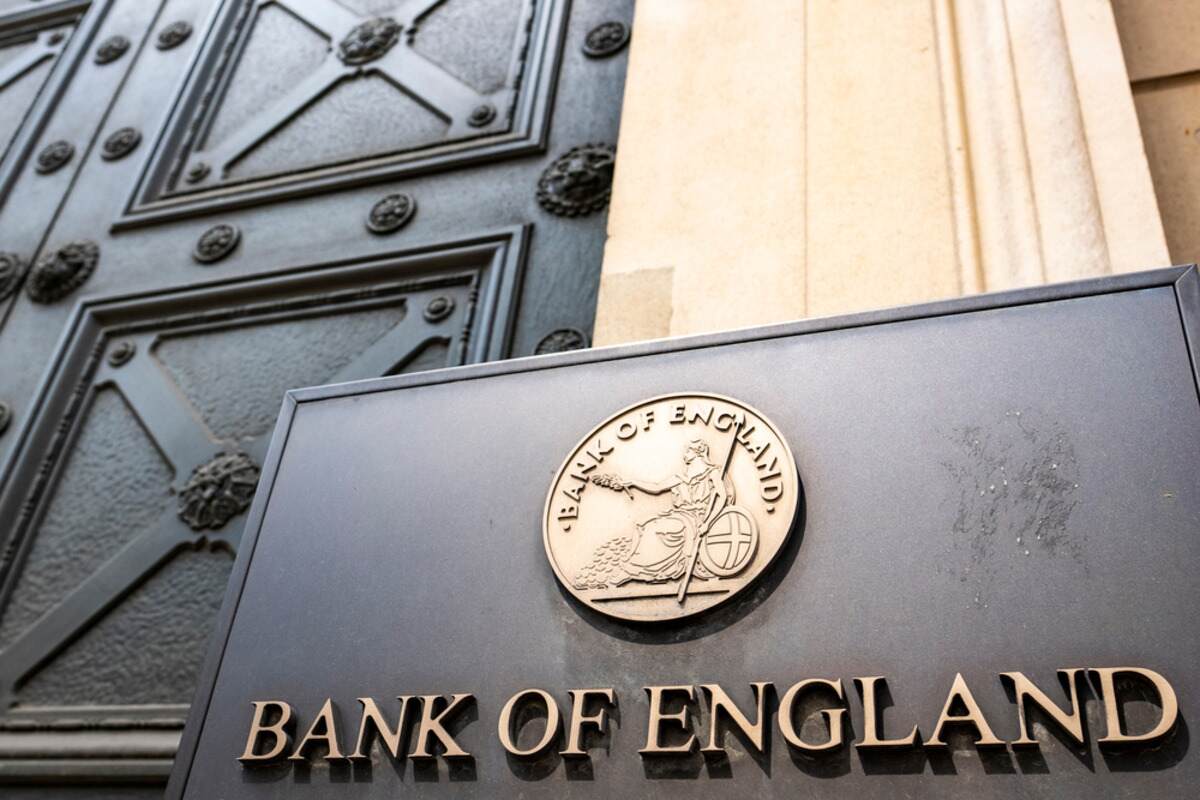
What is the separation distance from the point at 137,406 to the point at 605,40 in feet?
6.11

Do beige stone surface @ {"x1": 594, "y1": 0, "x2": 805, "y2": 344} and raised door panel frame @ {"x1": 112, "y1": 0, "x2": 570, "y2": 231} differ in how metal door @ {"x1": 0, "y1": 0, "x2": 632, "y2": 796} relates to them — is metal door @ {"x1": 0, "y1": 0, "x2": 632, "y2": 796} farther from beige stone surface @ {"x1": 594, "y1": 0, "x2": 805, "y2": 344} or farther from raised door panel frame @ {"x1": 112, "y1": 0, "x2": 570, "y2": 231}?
beige stone surface @ {"x1": 594, "y1": 0, "x2": 805, "y2": 344}

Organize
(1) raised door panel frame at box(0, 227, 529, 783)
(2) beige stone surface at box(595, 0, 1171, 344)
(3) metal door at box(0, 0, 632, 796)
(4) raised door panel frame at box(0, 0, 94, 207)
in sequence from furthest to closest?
(4) raised door panel frame at box(0, 0, 94, 207) < (3) metal door at box(0, 0, 632, 796) < (1) raised door panel frame at box(0, 227, 529, 783) < (2) beige stone surface at box(595, 0, 1171, 344)

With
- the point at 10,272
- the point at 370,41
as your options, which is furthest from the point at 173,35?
the point at 10,272

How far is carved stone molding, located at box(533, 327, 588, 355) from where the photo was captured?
2.75 m

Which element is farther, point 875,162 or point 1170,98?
point 1170,98

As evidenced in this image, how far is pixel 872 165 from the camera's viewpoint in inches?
87.8

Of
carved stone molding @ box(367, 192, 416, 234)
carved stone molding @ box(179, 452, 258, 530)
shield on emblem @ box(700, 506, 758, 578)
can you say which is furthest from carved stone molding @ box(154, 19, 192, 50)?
shield on emblem @ box(700, 506, 758, 578)

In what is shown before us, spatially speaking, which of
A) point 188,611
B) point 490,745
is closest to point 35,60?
point 188,611

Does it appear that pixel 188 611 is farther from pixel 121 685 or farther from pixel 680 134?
pixel 680 134

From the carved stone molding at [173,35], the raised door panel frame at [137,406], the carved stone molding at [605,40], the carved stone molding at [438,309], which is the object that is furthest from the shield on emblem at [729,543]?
the carved stone molding at [173,35]

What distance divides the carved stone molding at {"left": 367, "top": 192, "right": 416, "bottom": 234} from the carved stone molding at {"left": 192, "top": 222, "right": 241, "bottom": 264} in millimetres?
492

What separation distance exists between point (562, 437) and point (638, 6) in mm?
1606

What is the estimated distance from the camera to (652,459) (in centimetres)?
166

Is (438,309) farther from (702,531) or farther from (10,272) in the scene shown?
(10,272)
